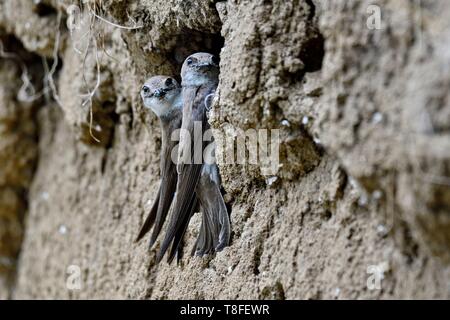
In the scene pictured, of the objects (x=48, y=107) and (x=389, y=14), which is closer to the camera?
(x=389, y=14)

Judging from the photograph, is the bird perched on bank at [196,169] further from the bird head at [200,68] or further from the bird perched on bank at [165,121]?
the bird perched on bank at [165,121]

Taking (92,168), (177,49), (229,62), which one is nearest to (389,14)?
(229,62)

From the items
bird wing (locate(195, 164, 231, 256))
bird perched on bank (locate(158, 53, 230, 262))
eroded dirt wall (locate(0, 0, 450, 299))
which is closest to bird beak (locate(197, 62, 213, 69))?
bird perched on bank (locate(158, 53, 230, 262))

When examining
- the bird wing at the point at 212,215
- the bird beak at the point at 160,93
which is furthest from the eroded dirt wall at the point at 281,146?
the bird beak at the point at 160,93

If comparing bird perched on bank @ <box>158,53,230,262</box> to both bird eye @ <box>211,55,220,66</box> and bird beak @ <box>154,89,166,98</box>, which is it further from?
bird beak @ <box>154,89,166,98</box>

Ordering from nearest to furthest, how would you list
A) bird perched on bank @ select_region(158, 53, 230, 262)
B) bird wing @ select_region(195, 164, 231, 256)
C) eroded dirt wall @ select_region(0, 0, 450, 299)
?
eroded dirt wall @ select_region(0, 0, 450, 299) < bird wing @ select_region(195, 164, 231, 256) < bird perched on bank @ select_region(158, 53, 230, 262)

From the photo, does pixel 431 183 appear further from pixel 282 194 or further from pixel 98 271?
pixel 98 271

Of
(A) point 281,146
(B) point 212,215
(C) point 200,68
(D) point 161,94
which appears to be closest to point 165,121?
(D) point 161,94

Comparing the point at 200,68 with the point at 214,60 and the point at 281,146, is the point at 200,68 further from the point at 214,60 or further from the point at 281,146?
the point at 281,146
